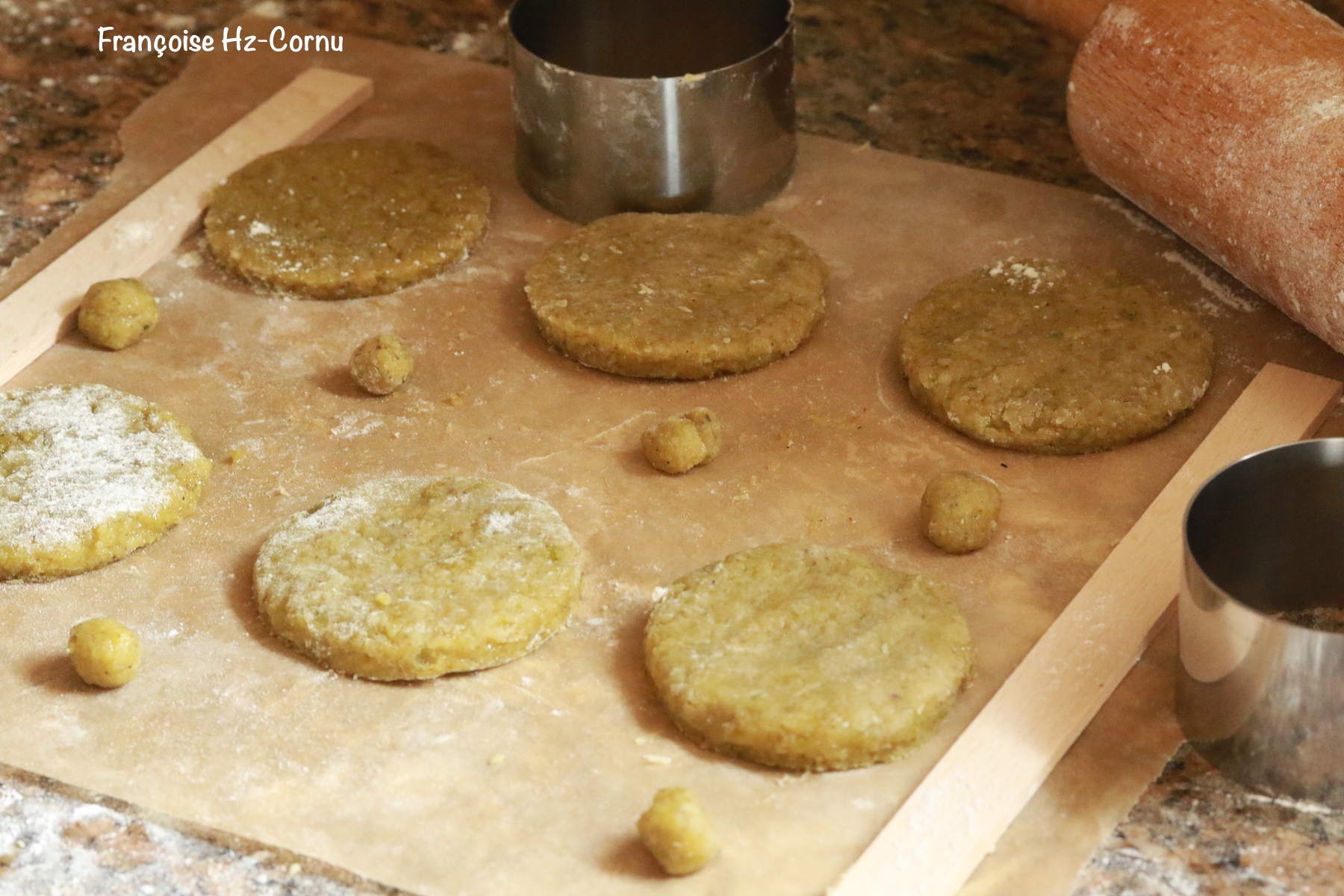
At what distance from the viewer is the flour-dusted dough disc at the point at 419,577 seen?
174 cm

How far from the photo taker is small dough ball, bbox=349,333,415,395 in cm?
213

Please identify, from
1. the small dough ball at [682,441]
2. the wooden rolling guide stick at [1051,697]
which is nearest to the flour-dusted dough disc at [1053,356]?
the wooden rolling guide stick at [1051,697]

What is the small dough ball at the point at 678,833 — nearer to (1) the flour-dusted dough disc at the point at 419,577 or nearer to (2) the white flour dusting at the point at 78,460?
(1) the flour-dusted dough disc at the point at 419,577

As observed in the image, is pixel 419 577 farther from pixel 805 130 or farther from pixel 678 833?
pixel 805 130

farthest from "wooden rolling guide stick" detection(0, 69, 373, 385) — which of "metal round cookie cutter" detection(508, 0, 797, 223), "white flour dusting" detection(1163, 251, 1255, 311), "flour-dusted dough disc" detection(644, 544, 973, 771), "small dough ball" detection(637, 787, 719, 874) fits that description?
"white flour dusting" detection(1163, 251, 1255, 311)

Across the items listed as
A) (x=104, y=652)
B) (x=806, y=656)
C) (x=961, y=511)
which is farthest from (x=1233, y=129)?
(x=104, y=652)

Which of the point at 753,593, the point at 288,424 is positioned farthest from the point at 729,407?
the point at 288,424

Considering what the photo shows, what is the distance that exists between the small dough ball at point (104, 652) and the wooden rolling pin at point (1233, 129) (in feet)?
5.07

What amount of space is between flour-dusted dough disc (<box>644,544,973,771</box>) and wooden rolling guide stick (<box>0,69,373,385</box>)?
1118 mm

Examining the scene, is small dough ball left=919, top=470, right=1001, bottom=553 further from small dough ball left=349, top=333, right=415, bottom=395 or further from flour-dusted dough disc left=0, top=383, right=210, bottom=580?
flour-dusted dough disc left=0, top=383, right=210, bottom=580

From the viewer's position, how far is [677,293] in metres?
2.25

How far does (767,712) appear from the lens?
1.62m

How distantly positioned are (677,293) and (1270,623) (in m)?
1.05

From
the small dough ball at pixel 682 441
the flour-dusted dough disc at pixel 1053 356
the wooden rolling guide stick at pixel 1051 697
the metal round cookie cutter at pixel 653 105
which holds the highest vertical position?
the metal round cookie cutter at pixel 653 105
